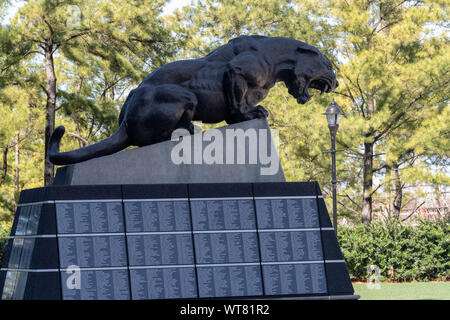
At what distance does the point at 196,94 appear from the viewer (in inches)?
364

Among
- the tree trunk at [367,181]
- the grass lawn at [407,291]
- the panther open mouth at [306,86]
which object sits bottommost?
the grass lawn at [407,291]

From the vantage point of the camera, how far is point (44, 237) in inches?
304

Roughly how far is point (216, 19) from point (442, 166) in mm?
10056

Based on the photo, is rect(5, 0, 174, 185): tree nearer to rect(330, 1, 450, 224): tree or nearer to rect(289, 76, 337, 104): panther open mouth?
rect(330, 1, 450, 224): tree

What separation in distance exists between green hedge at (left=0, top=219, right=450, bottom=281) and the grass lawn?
82cm

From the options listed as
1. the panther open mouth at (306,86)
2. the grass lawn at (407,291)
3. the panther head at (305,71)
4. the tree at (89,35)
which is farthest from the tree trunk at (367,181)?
the panther head at (305,71)

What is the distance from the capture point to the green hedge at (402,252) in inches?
671

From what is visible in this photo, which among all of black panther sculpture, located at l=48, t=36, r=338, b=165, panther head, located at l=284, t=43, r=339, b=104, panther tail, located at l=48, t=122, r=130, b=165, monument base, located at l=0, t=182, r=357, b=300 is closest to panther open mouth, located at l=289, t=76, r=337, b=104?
panther head, located at l=284, t=43, r=339, b=104

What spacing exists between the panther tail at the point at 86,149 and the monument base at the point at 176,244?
64 cm

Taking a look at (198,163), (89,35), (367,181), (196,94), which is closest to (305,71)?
(196,94)

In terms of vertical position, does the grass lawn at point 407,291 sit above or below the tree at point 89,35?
below

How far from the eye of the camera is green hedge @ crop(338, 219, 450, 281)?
55.9 feet

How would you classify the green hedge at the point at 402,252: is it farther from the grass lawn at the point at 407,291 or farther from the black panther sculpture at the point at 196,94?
the black panther sculpture at the point at 196,94

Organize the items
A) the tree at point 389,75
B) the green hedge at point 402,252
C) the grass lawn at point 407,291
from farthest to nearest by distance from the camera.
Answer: the tree at point 389,75 → the green hedge at point 402,252 → the grass lawn at point 407,291
